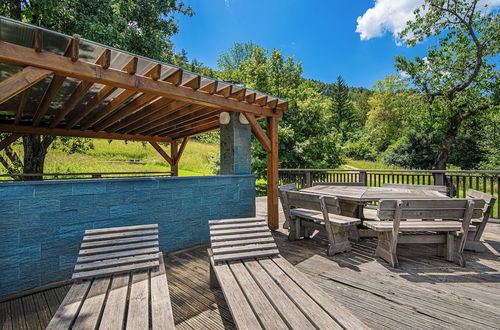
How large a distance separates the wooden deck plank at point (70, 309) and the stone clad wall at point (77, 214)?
128 centimetres

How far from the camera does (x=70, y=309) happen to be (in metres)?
1.52

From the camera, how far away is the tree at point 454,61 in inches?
421

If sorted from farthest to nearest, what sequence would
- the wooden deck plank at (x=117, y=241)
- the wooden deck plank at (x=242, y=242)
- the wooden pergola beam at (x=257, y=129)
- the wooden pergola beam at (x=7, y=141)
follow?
A: 1. the wooden pergola beam at (x=7, y=141)
2. the wooden pergola beam at (x=257, y=129)
3. the wooden deck plank at (x=242, y=242)
4. the wooden deck plank at (x=117, y=241)

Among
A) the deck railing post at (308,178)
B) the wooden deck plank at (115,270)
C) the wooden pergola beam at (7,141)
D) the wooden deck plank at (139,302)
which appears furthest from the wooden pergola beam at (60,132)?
the wooden deck plank at (139,302)

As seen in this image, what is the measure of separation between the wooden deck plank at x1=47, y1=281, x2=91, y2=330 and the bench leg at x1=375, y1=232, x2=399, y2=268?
332cm

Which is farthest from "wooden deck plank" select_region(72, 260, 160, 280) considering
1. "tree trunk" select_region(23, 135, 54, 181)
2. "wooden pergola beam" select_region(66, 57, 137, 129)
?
"tree trunk" select_region(23, 135, 54, 181)

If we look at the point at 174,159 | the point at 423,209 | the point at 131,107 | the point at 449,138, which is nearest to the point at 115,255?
the point at 131,107

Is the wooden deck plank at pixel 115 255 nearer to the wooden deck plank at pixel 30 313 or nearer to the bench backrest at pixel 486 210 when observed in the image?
the wooden deck plank at pixel 30 313

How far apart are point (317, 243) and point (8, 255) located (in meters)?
3.97

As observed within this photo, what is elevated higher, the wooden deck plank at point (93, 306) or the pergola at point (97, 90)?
the pergola at point (97, 90)

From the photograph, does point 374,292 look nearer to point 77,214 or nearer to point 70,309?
point 70,309

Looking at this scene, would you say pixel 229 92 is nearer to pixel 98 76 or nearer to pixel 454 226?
pixel 98 76

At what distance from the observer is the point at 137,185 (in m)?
3.44

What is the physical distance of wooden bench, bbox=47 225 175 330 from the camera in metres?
1.41
